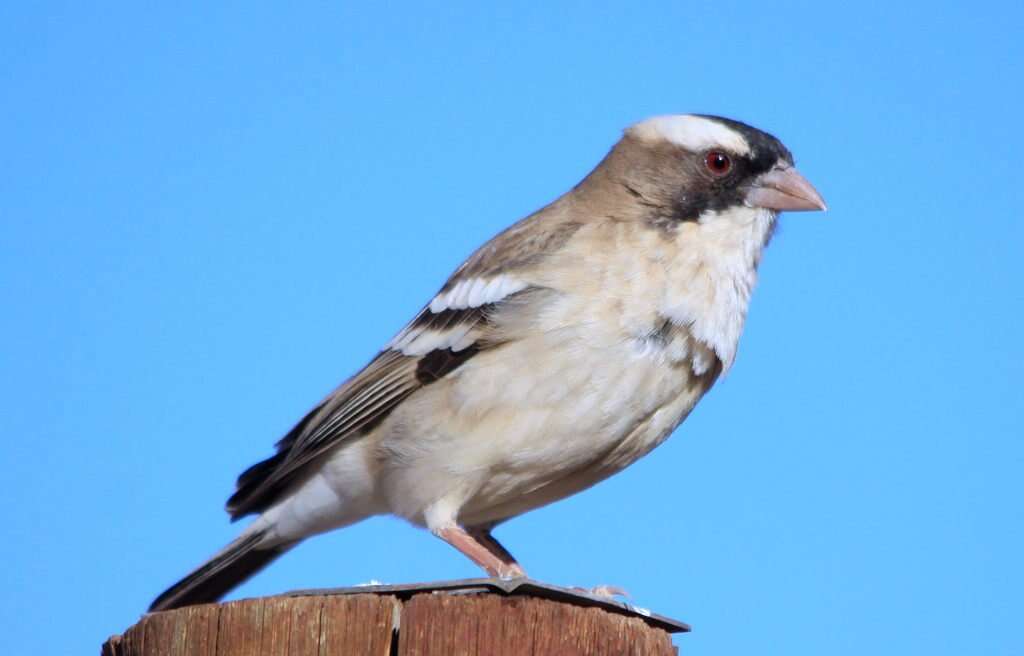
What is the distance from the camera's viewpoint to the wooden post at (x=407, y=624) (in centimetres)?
482

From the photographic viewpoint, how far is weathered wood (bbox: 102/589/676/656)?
4.82m

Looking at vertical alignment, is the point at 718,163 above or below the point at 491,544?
above

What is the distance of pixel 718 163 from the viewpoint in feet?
27.0

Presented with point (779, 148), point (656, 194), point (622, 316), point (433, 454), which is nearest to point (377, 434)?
point (433, 454)

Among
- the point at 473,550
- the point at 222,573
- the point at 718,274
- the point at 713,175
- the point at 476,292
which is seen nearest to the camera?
the point at 473,550

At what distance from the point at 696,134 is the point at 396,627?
445 centimetres

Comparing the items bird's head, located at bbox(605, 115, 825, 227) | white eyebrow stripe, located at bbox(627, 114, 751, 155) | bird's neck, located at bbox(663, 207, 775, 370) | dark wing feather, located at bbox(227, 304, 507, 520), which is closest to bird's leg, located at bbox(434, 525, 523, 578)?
dark wing feather, located at bbox(227, 304, 507, 520)

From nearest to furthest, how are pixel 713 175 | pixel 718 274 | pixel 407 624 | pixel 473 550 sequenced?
pixel 407 624 < pixel 473 550 < pixel 718 274 < pixel 713 175

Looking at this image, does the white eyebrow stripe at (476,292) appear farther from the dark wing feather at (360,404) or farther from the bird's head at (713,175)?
the bird's head at (713,175)

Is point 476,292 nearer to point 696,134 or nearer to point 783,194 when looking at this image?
point 696,134

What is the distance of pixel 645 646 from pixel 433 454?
273 cm

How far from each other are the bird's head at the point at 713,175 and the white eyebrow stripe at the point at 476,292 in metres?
0.95

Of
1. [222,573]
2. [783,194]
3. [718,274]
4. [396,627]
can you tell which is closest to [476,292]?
[718,274]

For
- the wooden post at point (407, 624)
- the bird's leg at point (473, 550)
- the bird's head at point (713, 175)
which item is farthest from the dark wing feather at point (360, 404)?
the wooden post at point (407, 624)
